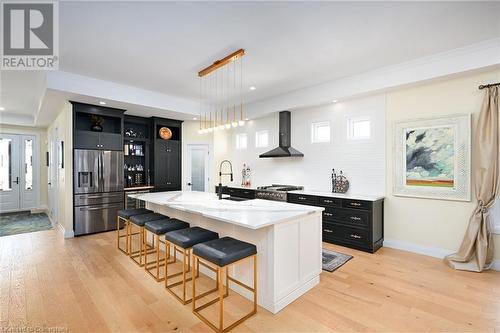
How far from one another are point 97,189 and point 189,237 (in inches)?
138

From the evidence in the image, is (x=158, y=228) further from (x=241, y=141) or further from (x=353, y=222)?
(x=241, y=141)

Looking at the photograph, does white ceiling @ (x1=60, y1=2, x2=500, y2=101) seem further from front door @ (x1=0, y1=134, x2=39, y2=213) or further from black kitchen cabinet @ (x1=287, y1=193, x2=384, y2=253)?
front door @ (x1=0, y1=134, x2=39, y2=213)

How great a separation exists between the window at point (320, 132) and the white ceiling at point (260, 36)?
3.35ft

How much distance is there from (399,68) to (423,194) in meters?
1.96

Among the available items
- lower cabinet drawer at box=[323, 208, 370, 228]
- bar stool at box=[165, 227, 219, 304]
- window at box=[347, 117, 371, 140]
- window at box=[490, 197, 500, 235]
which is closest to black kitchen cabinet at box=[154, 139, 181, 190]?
bar stool at box=[165, 227, 219, 304]

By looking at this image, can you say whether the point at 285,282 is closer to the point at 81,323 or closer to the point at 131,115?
the point at 81,323

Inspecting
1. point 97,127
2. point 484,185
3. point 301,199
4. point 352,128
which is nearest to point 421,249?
point 484,185

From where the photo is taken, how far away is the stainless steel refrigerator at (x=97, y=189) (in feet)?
15.5

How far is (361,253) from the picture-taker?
3.75 m

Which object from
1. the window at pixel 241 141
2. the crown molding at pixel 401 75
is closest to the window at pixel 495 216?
the crown molding at pixel 401 75

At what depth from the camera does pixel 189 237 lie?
8.39ft

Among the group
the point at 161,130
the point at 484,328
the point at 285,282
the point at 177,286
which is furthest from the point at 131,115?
the point at 484,328

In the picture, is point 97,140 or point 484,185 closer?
point 484,185

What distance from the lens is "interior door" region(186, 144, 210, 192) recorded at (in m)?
6.75
